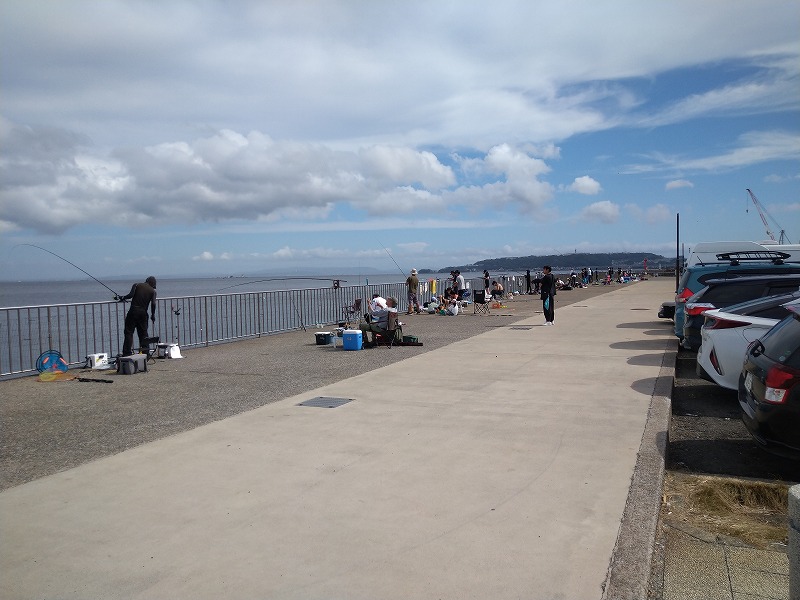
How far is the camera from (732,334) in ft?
28.1

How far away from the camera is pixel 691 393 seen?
32.8 feet

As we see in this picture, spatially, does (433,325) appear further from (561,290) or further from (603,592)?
(561,290)

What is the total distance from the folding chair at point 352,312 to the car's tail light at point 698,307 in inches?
390

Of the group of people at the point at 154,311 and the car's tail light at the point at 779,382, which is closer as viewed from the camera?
the car's tail light at the point at 779,382

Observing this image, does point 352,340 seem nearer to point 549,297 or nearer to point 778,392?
point 549,297

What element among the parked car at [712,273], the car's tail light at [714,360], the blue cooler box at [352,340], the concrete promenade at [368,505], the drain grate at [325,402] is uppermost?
the parked car at [712,273]

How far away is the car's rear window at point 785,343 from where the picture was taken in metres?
5.68

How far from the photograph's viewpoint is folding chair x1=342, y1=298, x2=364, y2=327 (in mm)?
19562

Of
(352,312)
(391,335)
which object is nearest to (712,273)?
(391,335)

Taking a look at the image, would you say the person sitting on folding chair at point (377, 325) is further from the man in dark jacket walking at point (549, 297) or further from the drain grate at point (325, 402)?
the drain grate at point (325, 402)

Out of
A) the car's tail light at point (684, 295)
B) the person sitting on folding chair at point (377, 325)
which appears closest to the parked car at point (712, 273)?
the car's tail light at point (684, 295)

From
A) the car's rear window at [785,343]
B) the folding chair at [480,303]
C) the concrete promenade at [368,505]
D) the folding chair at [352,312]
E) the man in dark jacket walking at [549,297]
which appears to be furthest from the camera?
the folding chair at [480,303]

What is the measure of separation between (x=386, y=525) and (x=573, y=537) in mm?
1254

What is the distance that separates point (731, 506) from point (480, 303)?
1851 cm
